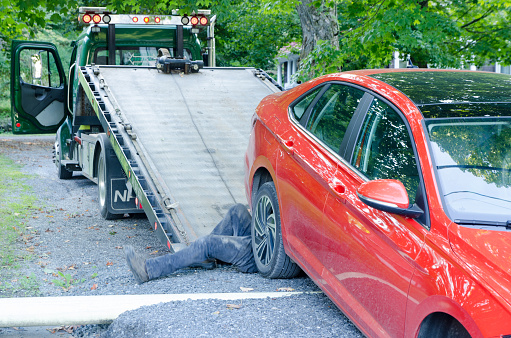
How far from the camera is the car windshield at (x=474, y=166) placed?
3.12 m

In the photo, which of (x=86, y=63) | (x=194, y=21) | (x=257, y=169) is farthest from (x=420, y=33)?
(x=257, y=169)

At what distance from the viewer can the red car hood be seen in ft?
8.81

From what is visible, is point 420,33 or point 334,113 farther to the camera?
point 420,33

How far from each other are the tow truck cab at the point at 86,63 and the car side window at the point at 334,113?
15.6 feet

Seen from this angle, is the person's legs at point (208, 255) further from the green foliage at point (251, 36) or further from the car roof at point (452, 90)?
the green foliage at point (251, 36)

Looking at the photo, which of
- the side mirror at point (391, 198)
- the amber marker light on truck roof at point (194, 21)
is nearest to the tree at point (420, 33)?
the amber marker light on truck roof at point (194, 21)

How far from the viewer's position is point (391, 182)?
3.24m

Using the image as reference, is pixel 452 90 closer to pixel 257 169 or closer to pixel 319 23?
pixel 257 169

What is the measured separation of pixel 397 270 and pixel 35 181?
1095 cm

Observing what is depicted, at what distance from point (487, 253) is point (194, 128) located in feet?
18.5

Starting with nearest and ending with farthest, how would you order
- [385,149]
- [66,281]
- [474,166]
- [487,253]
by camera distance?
[487,253] < [474,166] < [385,149] < [66,281]

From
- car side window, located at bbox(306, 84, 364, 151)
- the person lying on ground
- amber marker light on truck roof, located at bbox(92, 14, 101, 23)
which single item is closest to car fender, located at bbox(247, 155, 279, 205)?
the person lying on ground

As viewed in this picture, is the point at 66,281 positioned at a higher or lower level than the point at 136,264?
lower

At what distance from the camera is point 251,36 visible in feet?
81.5
